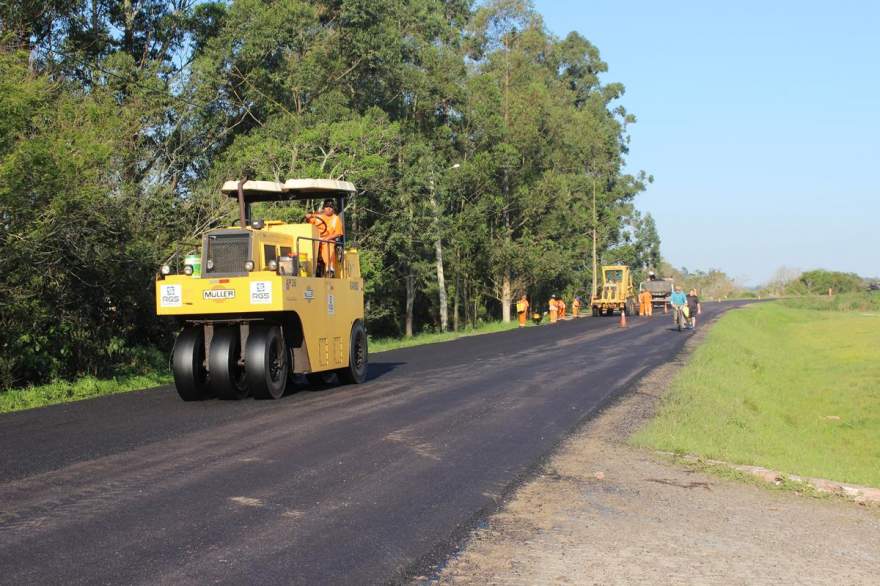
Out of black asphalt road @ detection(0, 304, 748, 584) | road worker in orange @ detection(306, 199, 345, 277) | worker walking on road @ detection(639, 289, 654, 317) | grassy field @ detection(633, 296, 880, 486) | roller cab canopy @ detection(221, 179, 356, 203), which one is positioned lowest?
grassy field @ detection(633, 296, 880, 486)

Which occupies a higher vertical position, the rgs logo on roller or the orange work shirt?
the orange work shirt

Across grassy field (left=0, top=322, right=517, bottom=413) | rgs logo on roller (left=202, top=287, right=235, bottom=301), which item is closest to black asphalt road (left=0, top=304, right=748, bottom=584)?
grassy field (left=0, top=322, right=517, bottom=413)

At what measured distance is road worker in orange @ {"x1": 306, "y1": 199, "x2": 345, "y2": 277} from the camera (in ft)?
53.3

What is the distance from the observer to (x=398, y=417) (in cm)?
1245

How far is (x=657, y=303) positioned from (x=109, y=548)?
208 ft

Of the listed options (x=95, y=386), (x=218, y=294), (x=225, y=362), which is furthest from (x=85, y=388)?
(x=218, y=294)

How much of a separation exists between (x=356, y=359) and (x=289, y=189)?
3595 millimetres

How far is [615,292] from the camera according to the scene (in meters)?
57.8

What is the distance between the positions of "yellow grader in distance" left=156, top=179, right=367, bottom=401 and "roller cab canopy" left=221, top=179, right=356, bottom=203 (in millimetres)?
18

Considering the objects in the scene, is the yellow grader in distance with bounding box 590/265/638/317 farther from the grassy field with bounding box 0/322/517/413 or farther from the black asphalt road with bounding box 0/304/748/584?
the black asphalt road with bounding box 0/304/748/584

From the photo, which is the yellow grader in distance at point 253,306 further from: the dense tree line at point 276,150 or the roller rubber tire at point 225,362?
the dense tree line at point 276,150

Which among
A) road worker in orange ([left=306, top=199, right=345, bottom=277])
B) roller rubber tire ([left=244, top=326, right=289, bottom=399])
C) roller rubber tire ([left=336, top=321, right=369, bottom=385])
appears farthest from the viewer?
roller rubber tire ([left=336, top=321, right=369, bottom=385])

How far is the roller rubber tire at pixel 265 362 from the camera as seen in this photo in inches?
553

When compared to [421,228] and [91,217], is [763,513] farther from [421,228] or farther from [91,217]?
[421,228]
